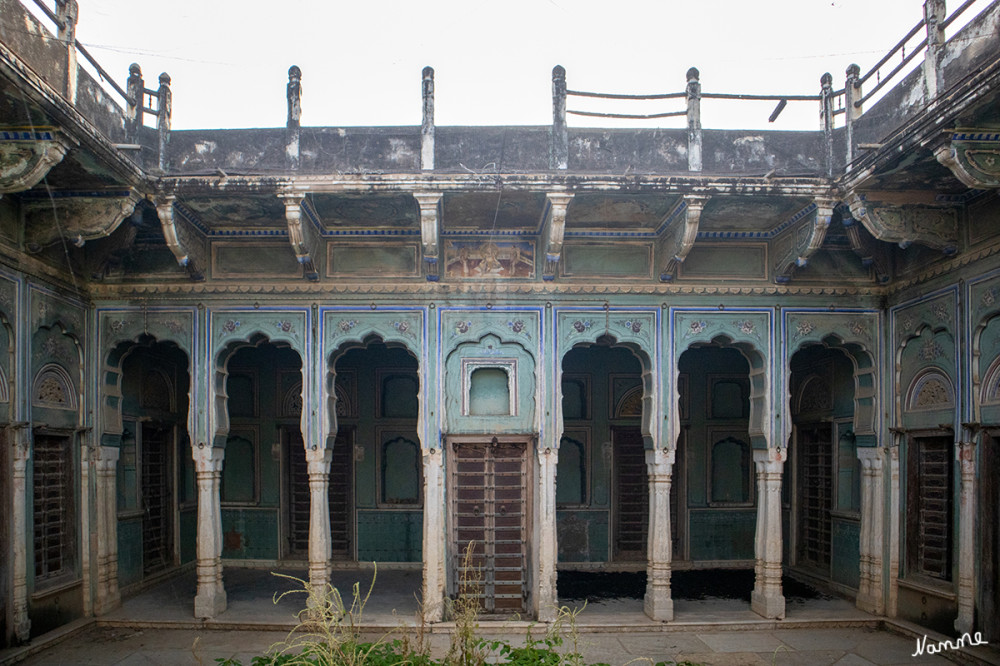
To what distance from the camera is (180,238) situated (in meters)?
9.08

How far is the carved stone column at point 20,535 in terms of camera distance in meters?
8.07

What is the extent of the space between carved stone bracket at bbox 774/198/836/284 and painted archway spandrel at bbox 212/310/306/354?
613 centimetres

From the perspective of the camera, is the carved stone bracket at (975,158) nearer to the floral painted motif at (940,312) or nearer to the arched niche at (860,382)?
the floral painted motif at (940,312)

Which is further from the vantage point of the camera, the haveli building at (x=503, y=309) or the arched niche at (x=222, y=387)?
the arched niche at (x=222, y=387)

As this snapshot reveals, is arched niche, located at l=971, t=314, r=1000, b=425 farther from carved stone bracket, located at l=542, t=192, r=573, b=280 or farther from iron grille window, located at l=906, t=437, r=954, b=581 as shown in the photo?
carved stone bracket, located at l=542, t=192, r=573, b=280

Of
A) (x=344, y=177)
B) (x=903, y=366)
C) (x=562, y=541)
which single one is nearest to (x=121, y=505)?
(x=344, y=177)

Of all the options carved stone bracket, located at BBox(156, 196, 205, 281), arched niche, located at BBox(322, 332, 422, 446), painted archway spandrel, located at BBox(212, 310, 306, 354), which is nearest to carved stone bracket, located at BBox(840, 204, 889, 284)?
arched niche, located at BBox(322, 332, 422, 446)

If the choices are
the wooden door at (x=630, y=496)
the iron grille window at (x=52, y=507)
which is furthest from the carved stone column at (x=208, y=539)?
the wooden door at (x=630, y=496)

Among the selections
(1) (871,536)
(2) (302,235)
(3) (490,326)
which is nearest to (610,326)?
(3) (490,326)

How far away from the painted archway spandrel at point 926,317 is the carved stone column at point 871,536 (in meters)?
1.55

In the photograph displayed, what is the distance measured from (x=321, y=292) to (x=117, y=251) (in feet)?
8.37

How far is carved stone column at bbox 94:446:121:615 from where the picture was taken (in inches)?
377

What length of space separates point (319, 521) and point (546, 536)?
2.87 metres

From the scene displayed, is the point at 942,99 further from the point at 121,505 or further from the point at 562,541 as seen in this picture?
the point at 121,505
